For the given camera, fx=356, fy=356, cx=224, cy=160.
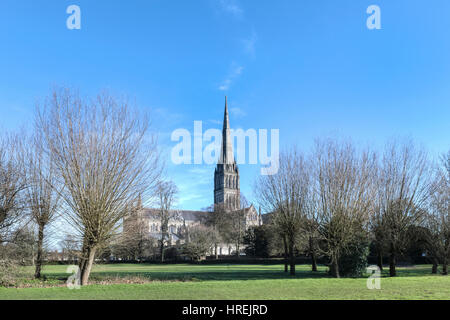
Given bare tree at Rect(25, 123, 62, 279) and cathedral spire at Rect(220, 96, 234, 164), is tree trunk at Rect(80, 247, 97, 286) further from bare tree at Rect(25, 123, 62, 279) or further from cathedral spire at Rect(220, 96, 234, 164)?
cathedral spire at Rect(220, 96, 234, 164)

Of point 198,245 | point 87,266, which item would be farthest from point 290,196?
point 198,245

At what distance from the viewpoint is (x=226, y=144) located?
14750 cm

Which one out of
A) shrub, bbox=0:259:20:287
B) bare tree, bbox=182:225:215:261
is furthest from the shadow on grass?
bare tree, bbox=182:225:215:261

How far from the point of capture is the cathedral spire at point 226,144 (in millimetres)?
144875

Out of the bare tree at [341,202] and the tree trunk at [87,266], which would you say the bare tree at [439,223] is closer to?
the bare tree at [341,202]

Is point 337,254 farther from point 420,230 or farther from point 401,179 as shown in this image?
point 420,230

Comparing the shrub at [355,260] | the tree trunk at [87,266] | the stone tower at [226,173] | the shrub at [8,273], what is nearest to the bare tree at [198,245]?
the shrub at [355,260]

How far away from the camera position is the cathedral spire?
144875mm

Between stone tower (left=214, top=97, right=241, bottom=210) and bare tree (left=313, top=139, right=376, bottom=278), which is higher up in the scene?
stone tower (left=214, top=97, right=241, bottom=210)

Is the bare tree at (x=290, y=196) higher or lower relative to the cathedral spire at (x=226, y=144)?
lower

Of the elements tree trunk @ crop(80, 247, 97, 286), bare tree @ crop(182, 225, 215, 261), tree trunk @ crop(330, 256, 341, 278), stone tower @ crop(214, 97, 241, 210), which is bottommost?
bare tree @ crop(182, 225, 215, 261)
